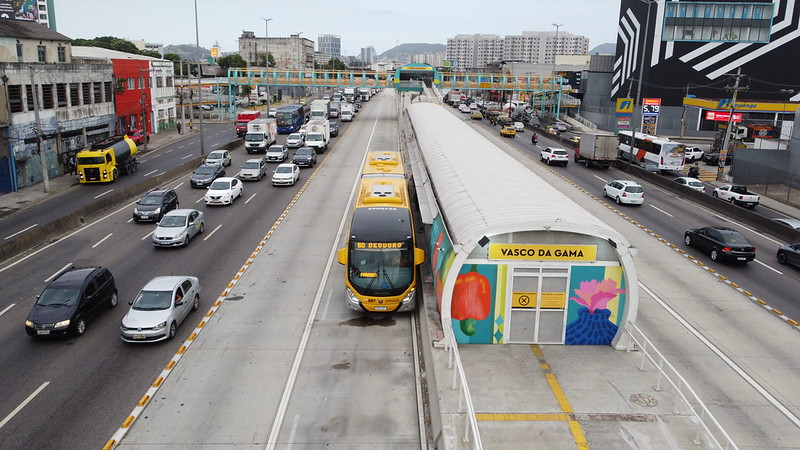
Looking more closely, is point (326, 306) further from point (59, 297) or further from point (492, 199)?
point (59, 297)

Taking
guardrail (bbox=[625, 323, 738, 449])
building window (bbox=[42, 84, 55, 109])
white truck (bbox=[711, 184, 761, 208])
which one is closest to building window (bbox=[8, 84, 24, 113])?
building window (bbox=[42, 84, 55, 109])

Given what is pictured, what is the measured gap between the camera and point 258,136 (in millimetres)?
59156

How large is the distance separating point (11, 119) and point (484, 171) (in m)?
35.8

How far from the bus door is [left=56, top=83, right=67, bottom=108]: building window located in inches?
1794

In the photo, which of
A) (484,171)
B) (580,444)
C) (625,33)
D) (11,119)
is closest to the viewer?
(580,444)

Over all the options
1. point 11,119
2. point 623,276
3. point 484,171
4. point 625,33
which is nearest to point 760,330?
point 623,276

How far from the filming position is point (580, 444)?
11531 mm

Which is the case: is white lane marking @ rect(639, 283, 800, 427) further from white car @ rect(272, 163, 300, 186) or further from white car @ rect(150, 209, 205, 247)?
white car @ rect(272, 163, 300, 186)

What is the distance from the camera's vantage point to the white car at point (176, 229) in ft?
91.4

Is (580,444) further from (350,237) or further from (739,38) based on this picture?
(739,38)

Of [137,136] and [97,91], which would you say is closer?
[97,91]

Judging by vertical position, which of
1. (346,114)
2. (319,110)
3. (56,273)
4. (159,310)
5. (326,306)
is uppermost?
(319,110)

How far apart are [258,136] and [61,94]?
17.4m

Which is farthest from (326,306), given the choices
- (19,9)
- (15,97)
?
(19,9)
